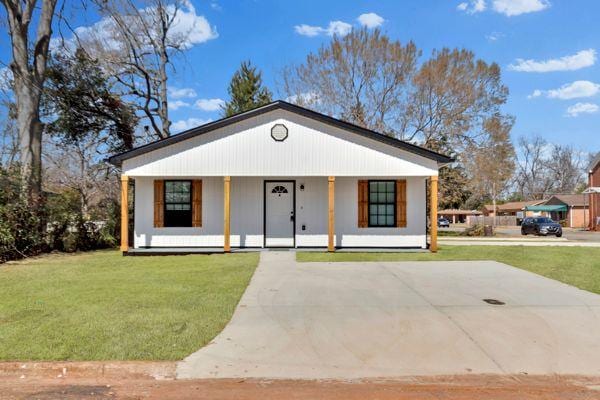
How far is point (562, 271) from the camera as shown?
999cm

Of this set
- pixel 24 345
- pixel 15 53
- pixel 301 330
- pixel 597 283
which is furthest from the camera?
pixel 15 53

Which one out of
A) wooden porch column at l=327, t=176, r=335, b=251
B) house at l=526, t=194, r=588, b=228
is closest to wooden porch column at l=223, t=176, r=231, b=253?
wooden porch column at l=327, t=176, r=335, b=251

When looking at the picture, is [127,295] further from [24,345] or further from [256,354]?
[256,354]

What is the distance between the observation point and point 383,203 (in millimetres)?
13945

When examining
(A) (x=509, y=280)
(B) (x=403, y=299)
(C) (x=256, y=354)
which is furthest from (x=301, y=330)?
(A) (x=509, y=280)

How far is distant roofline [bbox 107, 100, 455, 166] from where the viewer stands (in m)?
12.6

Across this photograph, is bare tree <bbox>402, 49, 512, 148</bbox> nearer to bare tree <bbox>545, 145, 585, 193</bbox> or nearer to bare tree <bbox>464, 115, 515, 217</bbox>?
bare tree <bbox>464, 115, 515, 217</bbox>

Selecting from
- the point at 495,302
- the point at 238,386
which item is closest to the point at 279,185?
the point at 495,302

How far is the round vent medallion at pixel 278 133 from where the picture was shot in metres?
12.9

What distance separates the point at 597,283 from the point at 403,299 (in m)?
4.54

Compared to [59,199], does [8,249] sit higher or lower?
lower

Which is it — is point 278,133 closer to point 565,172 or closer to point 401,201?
point 401,201

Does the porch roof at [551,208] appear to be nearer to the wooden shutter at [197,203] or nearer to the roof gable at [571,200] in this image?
the roof gable at [571,200]

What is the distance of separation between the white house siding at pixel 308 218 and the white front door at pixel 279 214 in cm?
20
